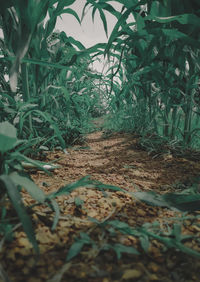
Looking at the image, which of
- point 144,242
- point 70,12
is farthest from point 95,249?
point 70,12

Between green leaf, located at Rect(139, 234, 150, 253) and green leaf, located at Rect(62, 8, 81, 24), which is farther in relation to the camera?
green leaf, located at Rect(62, 8, 81, 24)

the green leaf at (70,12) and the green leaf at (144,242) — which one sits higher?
the green leaf at (70,12)

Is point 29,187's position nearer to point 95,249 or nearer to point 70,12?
point 95,249

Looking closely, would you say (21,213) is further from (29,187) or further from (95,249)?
(95,249)

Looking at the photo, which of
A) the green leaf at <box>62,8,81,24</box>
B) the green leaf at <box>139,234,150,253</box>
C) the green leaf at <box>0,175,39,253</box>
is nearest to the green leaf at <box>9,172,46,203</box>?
the green leaf at <box>0,175,39,253</box>

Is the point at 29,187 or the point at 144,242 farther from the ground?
the point at 29,187

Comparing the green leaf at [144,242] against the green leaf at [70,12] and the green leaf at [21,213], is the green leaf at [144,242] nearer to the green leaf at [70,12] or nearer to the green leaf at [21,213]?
the green leaf at [21,213]

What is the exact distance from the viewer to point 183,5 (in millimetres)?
819

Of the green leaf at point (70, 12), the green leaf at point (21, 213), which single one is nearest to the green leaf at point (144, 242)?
the green leaf at point (21, 213)

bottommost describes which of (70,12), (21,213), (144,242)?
(144,242)

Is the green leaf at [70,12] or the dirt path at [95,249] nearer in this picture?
the dirt path at [95,249]

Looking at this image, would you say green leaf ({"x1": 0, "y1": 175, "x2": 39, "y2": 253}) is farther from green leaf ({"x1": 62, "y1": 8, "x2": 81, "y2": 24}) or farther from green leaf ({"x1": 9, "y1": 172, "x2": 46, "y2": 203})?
green leaf ({"x1": 62, "y1": 8, "x2": 81, "y2": 24})

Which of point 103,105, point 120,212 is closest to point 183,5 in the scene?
point 120,212

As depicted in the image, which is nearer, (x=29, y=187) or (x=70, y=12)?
(x=29, y=187)
